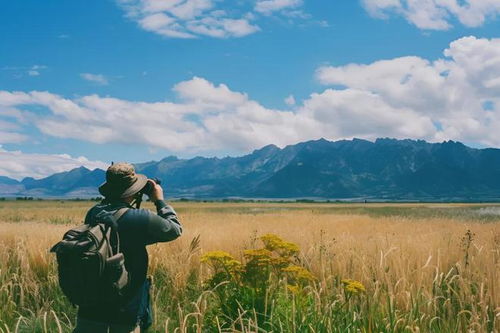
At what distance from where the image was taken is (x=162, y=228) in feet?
13.3

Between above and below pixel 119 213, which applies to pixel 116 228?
below

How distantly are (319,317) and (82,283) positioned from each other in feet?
7.22

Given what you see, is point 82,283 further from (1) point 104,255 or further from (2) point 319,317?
(2) point 319,317

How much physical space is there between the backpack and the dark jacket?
15cm

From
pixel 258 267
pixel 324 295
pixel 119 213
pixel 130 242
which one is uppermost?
pixel 119 213

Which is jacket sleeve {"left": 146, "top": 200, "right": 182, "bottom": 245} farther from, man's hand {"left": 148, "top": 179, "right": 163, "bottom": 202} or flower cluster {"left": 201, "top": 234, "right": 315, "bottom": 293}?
flower cluster {"left": 201, "top": 234, "right": 315, "bottom": 293}

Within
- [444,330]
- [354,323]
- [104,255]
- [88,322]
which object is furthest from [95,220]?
[444,330]

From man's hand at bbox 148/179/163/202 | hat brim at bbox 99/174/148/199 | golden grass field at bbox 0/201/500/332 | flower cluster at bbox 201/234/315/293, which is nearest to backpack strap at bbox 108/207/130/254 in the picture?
hat brim at bbox 99/174/148/199

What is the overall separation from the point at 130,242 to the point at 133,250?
9 cm

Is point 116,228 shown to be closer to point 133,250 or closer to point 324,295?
point 133,250

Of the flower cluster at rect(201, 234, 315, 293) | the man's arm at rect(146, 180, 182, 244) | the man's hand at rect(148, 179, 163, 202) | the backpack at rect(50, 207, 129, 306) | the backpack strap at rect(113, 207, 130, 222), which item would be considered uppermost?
the man's hand at rect(148, 179, 163, 202)

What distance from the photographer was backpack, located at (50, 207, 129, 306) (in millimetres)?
3574

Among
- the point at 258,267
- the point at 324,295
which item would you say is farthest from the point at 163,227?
the point at 324,295

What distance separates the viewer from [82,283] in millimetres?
3637
